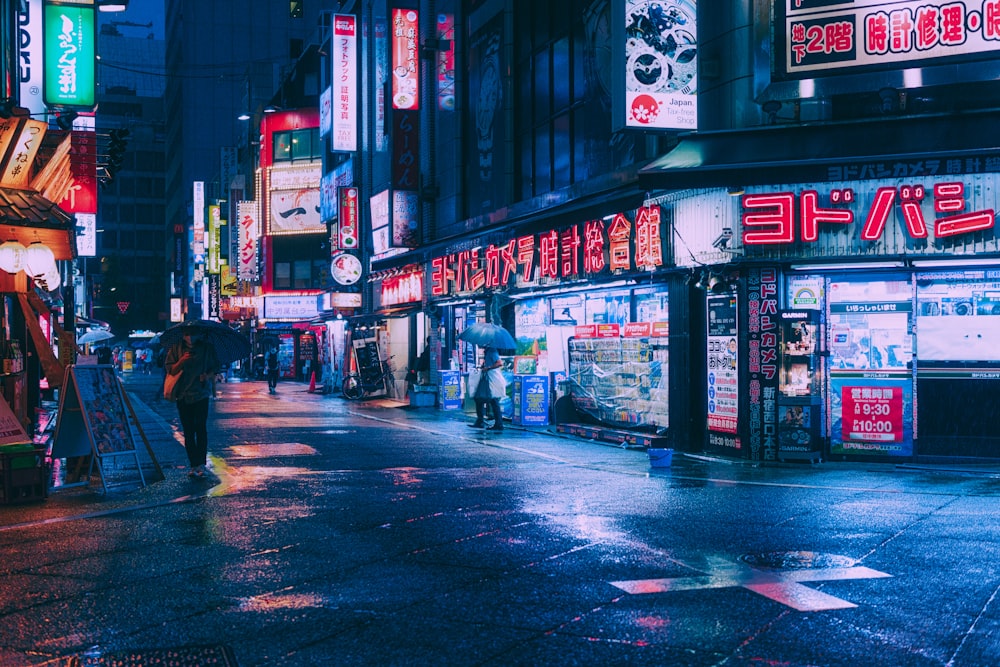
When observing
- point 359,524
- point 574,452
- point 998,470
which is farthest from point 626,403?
point 359,524

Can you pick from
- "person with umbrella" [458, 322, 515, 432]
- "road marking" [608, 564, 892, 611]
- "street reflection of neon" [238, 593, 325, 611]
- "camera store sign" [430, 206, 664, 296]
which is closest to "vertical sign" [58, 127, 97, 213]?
"camera store sign" [430, 206, 664, 296]

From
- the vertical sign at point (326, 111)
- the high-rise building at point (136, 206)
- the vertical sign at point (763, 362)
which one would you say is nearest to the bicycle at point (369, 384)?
the vertical sign at point (326, 111)

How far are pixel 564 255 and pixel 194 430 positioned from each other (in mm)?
10324

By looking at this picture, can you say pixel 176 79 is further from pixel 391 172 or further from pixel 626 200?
pixel 626 200

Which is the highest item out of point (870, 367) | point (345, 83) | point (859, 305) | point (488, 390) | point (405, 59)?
point (345, 83)

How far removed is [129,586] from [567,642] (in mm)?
3335

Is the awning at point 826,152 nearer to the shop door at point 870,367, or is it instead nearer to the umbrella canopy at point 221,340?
the shop door at point 870,367

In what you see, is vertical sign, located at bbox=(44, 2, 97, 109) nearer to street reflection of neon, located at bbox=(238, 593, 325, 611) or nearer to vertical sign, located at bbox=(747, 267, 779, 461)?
vertical sign, located at bbox=(747, 267, 779, 461)

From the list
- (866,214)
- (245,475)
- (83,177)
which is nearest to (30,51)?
(83,177)

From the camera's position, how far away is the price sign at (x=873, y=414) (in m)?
16.1

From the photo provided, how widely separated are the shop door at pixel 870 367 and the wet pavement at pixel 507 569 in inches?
60.6

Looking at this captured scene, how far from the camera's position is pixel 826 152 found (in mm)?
15773

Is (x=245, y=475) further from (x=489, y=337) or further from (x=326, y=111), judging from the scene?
(x=326, y=111)

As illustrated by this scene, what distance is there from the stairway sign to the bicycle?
2235 centimetres
